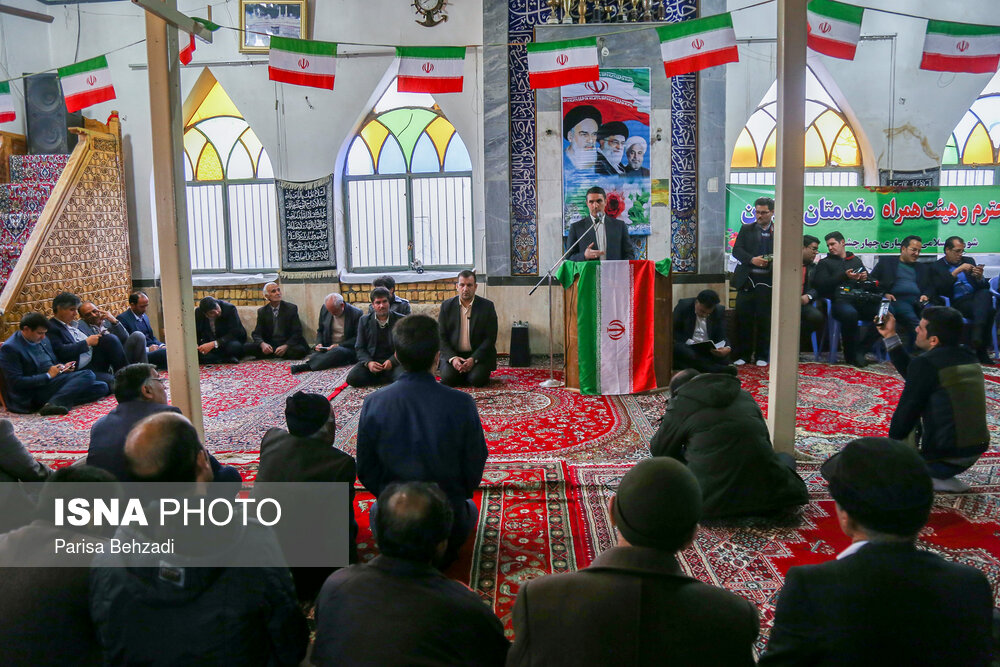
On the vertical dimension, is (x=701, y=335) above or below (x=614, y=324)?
below

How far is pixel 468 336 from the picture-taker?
22.2ft

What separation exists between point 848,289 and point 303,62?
5740mm

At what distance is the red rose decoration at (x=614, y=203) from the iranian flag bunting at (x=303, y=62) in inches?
141

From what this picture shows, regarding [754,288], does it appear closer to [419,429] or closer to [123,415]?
[419,429]

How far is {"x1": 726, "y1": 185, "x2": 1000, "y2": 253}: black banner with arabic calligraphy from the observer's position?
8.30 metres

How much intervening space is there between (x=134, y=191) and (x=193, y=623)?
9.09 m

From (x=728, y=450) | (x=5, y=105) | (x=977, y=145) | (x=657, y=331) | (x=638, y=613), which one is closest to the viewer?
(x=638, y=613)

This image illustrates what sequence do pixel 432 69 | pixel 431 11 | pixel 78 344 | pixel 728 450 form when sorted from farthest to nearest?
1. pixel 431 11
2. pixel 78 344
3. pixel 432 69
4. pixel 728 450

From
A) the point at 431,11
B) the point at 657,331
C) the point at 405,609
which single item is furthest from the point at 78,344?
the point at 405,609

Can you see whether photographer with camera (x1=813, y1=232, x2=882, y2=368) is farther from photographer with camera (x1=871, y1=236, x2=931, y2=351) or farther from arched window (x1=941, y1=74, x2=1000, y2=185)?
arched window (x1=941, y1=74, x2=1000, y2=185)

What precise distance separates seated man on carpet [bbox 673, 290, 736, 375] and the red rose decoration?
1.75 metres

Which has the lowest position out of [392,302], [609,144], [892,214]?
[392,302]

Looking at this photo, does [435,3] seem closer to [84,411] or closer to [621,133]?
[621,133]

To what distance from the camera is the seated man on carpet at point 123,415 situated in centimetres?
302
